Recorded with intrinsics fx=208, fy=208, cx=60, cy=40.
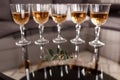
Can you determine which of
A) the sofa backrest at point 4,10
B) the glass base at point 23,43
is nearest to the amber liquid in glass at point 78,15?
the glass base at point 23,43

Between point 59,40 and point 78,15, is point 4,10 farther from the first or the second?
point 78,15

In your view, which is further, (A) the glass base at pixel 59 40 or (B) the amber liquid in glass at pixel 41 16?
(A) the glass base at pixel 59 40

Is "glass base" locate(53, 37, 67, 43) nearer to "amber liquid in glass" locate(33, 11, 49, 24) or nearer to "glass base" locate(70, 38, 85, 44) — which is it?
"glass base" locate(70, 38, 85, 44)

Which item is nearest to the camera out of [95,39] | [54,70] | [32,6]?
[54,70]

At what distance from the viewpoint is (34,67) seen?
35.4 inches

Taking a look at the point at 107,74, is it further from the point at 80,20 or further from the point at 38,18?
the point at 38,18

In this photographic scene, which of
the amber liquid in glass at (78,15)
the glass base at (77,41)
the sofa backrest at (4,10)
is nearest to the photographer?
the amber liquid in glass at (78,15)

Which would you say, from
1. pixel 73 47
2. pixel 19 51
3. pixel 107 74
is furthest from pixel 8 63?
pixel 107 74

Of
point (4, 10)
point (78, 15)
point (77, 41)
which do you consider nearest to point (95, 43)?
point (77, 41)

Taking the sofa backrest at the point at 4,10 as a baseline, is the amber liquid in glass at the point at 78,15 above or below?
above

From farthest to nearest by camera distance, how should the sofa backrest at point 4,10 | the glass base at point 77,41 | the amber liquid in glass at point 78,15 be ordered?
the sofa backrest at point 4,10 → the glass base at point 77,41 → the amber liquid in glass at point 78,15

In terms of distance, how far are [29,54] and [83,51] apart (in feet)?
0.89

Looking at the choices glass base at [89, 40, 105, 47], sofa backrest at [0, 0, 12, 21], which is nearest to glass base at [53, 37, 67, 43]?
glass base at [89, 40, 105, 47]

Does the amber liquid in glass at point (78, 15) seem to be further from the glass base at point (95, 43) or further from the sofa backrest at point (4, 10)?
the sofa backrest at point (4, 10)
